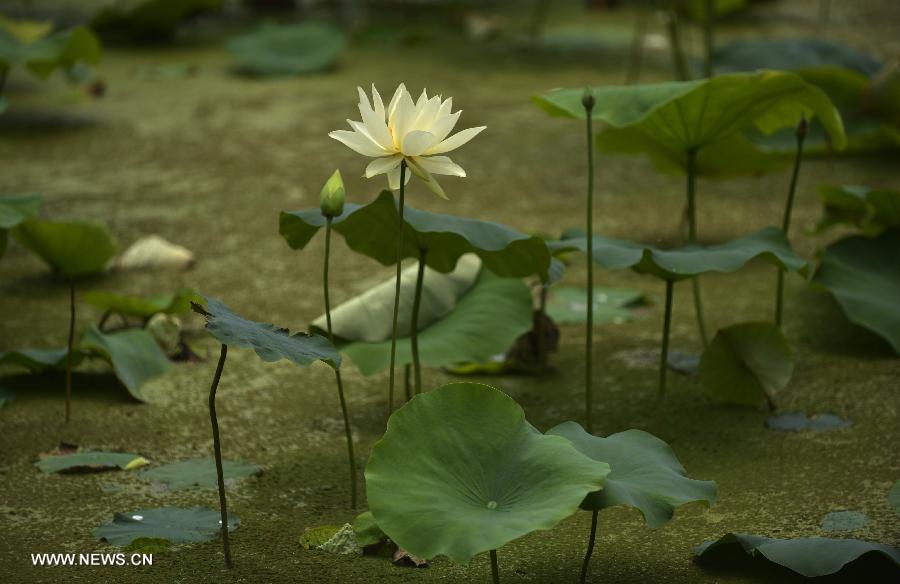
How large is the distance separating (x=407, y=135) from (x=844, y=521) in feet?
2.23

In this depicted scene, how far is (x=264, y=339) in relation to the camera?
1209 millimetres

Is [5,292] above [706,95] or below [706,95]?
below

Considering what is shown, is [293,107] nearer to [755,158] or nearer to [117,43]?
[117,43]

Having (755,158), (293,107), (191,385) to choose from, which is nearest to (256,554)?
(191,385)

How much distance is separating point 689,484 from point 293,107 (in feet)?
9.03

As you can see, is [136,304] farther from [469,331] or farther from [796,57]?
[796,57]

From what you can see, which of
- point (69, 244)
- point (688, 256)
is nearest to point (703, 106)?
point (688, 256)

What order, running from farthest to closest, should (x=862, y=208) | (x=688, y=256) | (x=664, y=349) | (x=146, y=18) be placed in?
(x=146, y=18) → (x=862, y=208) → (x=664, y=349) → (x=688, y=256)

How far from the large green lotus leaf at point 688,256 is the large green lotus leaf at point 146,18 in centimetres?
329

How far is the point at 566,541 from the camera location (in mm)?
1348

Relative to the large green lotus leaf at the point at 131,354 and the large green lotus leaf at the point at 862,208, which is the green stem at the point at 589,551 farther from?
the large green lotus leaf at the point at 862,208

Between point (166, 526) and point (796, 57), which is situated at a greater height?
point (796, 57)

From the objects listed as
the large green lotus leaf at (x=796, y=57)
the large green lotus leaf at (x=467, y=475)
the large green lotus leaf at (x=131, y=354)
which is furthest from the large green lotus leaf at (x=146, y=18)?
the large green lotus leaf at (x=467, y=475)

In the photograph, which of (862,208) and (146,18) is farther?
(146,18)
